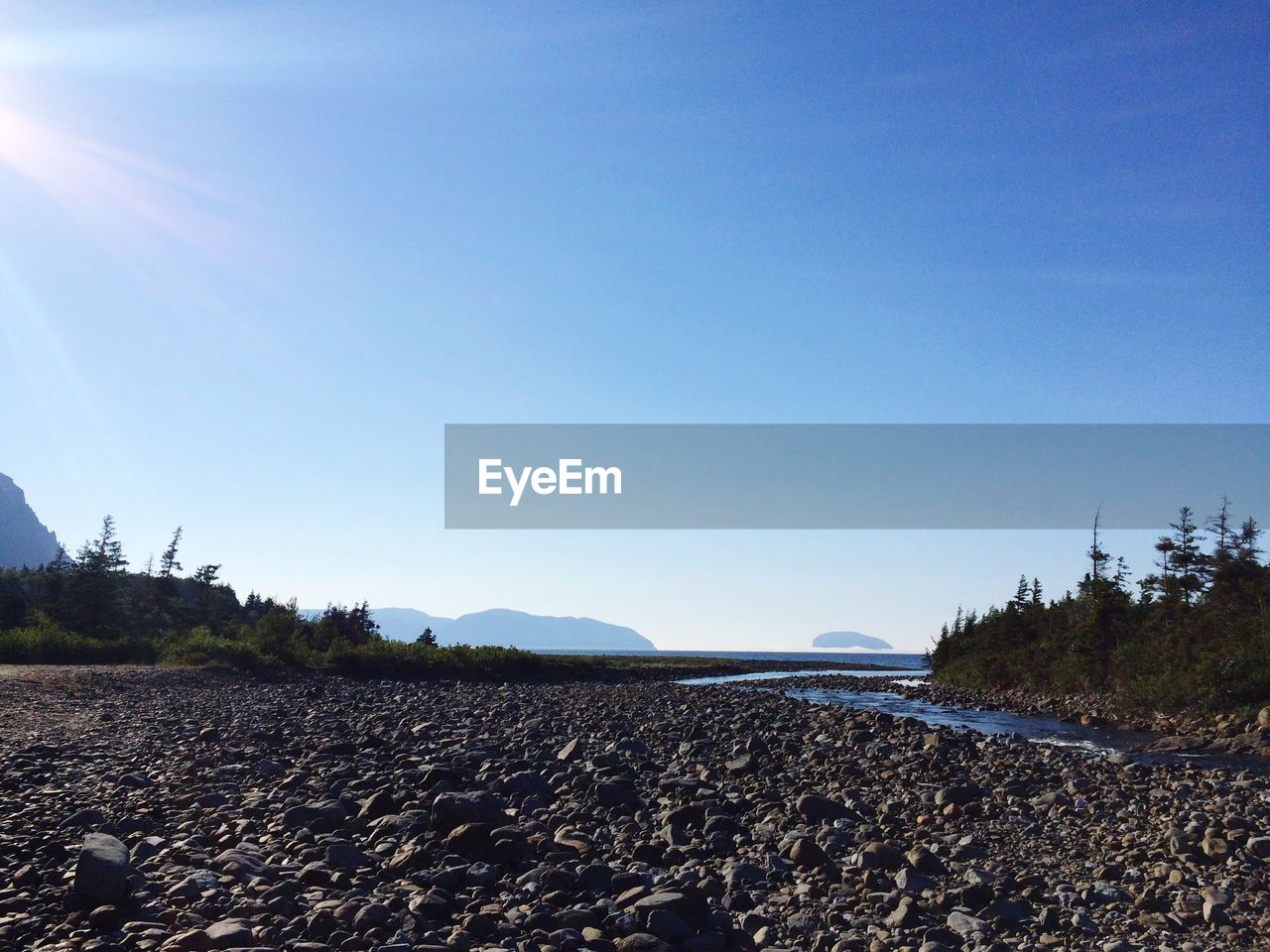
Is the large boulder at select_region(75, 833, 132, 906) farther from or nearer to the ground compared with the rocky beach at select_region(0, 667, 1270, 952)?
farther from the ground

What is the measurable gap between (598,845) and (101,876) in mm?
5370

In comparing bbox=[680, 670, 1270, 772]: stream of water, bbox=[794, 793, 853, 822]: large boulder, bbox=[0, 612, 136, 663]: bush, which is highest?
bbox=[0, 612, 136, 663]: bush

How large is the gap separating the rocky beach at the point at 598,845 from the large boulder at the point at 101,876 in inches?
1.0

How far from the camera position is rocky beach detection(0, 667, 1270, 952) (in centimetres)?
754

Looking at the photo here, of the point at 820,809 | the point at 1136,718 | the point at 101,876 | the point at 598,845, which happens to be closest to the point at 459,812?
the point at 598,845

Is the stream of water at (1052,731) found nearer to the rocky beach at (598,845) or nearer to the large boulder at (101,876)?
Answer: the rocky beach at (598,845)

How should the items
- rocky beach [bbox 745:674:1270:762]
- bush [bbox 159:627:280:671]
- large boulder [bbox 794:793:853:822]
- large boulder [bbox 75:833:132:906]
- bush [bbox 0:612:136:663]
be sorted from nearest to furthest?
large boulder [bbox 75:833:132:906] < large boulder [bbox 794:793:853:822] < rocky beach [bbox 745:674:1270:762] < bush [bbox 0:612:136:663] < bush [bbox 159:627:280:671]

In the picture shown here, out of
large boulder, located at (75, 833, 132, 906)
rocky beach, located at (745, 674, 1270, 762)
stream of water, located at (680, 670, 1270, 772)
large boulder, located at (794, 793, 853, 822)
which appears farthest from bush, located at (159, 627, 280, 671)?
rocky beach, located at (745, 674, 1270, 762)

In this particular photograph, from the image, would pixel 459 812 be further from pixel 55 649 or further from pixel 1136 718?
pixel 55 649

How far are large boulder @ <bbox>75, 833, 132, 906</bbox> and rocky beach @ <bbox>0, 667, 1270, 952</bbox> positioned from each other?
0.02m

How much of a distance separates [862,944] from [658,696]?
30.8 m

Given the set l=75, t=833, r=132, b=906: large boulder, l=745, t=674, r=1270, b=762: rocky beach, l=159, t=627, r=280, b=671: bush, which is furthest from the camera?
l=159, t=627, r=280, b=671: bush

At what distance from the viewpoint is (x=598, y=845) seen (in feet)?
34.0

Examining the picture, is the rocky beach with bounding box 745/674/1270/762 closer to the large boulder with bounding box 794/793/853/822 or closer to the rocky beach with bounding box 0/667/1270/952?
the rocky beach with bounding box 0/667/1270/952
